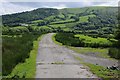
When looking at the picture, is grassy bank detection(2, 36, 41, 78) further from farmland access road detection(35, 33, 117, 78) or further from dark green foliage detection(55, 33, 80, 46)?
dark green foliage detection(55, 33, 80, 46)

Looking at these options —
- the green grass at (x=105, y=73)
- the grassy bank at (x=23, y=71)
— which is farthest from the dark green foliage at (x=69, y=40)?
the green grass at (x=105, y=73)

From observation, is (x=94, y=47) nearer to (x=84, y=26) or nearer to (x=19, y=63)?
(x=19, y=63)

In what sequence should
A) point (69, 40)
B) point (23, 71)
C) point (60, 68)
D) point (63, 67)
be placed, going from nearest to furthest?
point (23, 71), point (60, 68), point (63, 67), point (69, 40)

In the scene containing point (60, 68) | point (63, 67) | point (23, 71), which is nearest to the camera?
point (23, 71)

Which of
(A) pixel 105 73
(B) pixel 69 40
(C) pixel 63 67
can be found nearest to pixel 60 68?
(C) pixel 63 67

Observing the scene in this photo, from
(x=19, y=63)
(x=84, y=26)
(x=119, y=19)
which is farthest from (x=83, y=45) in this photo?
(x=84, y=26)

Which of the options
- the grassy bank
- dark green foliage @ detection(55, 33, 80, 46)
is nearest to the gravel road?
the grassy bank

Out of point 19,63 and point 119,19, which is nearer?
point 19,63

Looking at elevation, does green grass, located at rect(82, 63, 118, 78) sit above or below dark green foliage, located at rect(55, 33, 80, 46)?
below

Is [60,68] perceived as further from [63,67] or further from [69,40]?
[69,40]

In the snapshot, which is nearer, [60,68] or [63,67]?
[60,68]

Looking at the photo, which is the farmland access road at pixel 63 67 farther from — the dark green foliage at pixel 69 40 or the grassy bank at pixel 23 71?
the dark green foliage at pixel 69 40

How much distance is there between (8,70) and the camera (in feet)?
62.5

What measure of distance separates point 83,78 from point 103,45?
113ft
